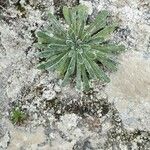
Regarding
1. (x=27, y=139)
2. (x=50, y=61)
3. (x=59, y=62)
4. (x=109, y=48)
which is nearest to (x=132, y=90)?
(x=109, y=48)

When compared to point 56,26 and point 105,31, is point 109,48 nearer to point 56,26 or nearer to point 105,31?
point 105,31

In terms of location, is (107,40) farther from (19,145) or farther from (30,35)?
(19,145)

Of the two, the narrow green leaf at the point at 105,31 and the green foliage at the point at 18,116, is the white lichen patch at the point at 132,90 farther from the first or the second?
the green foliage at the point at 18,116

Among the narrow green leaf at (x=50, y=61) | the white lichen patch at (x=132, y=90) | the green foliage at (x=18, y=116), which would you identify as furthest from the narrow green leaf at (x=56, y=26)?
the green foliage at (x=18, y=116)

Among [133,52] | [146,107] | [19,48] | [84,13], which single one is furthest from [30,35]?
[146,107]

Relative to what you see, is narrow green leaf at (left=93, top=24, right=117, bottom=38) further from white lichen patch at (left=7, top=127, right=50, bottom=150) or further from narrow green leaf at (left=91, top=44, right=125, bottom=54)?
white lichen patch at (left=7, top=127, right=50, bottom=150)

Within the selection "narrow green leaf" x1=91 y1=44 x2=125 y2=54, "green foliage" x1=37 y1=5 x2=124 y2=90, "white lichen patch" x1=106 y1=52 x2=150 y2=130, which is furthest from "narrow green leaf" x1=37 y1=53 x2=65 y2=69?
"white lichen patch" x1=106 y1=52 x2=150 y2=130
